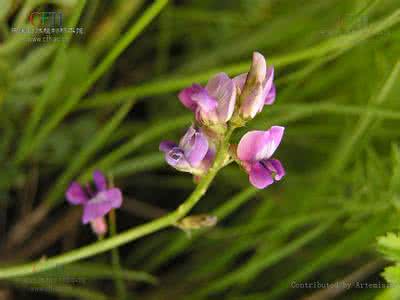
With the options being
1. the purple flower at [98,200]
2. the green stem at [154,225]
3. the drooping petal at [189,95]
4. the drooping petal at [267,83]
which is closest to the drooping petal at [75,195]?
the purple flower at [98,200]

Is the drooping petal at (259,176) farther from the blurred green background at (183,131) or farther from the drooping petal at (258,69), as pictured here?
the blurred green background at (183,131)
